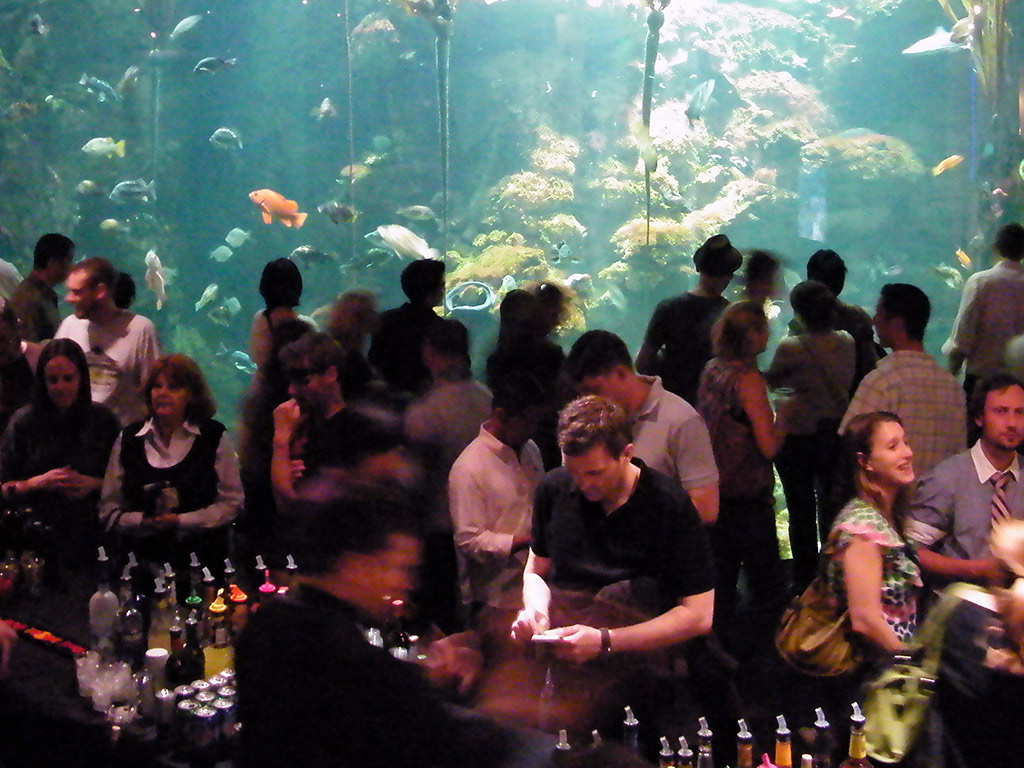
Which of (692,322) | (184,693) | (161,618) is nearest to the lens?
(184,693)

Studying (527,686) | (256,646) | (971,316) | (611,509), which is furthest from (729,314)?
(256,646)

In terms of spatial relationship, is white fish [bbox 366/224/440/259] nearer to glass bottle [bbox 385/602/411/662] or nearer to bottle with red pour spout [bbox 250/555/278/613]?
bottle with red pour spout [bbox 250/555/278/613]

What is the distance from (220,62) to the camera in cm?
1112

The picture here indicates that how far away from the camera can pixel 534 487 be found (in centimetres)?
337

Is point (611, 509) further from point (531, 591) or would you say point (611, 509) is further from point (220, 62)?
point (220, 62)

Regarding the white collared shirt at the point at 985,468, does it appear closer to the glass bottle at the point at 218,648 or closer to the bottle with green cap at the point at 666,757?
the bottle with green cap at the point at 666,757

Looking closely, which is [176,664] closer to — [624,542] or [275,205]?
[624,542]

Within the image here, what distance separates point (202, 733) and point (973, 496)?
2.45 meters

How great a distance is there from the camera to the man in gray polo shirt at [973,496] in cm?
312

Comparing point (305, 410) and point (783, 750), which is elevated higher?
point (305, 410)

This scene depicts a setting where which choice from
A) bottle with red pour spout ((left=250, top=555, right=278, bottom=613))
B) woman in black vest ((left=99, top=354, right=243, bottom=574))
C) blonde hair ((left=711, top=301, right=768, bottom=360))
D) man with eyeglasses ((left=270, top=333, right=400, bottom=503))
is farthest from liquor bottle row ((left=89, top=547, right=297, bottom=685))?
blonde hair ((left=711, top=301, right=768, bottom=360))

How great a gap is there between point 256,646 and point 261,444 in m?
2.58

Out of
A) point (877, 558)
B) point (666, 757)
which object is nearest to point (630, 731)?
point (666, 757)

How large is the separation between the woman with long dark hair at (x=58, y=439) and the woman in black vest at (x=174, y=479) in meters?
0.30
